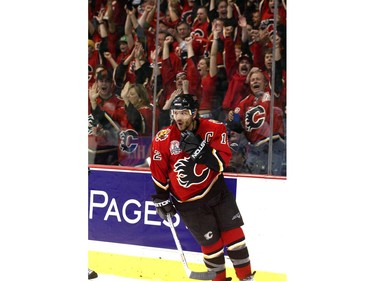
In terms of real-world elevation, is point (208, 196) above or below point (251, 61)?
below

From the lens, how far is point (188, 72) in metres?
3.06

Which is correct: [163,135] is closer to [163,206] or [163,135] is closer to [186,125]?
[186,125]

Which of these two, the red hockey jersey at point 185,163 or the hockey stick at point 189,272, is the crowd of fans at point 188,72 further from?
the hockey stick at point 189,272

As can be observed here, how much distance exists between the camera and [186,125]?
8.89 ft

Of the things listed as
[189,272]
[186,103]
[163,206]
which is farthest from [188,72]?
[189,272]

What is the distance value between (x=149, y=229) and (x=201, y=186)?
1.65 ft

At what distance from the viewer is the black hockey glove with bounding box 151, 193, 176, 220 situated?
2826 millimetres

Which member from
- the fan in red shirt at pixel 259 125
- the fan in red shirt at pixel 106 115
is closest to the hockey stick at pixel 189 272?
the fan in red shirt at pixel 259 125

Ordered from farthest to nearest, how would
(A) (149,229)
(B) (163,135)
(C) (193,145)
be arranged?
(A) (149,229)
(B) (163,135)
(C) (193,145)

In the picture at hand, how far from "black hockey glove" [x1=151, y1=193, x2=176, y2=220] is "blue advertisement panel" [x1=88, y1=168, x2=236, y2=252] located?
0.26ft

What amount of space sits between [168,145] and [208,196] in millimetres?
341
